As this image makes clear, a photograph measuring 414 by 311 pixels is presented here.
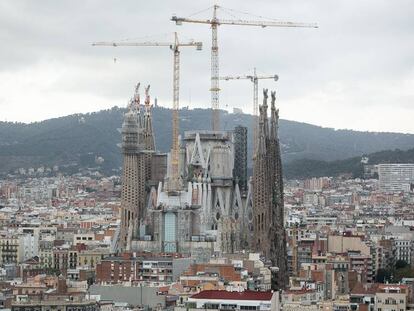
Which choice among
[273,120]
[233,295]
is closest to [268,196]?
[273,120]

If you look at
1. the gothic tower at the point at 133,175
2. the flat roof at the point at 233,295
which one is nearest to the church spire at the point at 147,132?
the gothic tower at the point at 133,175

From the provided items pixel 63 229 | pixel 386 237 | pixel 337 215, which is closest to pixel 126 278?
pixel 386 237

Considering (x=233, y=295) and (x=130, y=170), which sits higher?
(x=130, y=170)

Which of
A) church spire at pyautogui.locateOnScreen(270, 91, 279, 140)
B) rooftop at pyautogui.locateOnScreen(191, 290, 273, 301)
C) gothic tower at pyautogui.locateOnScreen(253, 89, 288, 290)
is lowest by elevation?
rooftop at pyautogui.locateOnScreen(191, 290, 273, 301)

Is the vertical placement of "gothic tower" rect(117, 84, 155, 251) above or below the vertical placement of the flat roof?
above

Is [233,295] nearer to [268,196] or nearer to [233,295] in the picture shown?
[233,295]

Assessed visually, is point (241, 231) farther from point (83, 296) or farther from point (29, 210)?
point (29, 210)

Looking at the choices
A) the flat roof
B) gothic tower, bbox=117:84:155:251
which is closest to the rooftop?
the flat roof

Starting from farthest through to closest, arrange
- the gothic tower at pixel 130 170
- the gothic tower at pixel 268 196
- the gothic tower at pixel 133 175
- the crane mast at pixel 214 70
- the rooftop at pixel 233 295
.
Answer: the crane mast at pixel 214 70 < the gothic tower at pixel 130 170 < the gothic tower at pixel 133 175 < the gothic tower at pixel 268 196 < the rooftop at pixel 233 295

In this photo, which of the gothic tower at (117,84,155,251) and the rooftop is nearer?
the rooftop

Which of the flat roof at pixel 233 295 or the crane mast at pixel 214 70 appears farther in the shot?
the crane mast at pixel 214 70

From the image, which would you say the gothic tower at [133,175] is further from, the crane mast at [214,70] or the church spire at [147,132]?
the crane mast at [214,70]

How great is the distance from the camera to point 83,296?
78.9 metres

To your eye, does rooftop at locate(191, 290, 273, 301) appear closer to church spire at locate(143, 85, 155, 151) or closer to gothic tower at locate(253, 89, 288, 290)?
gothic tower at locate(253, 89, 288, 290)
